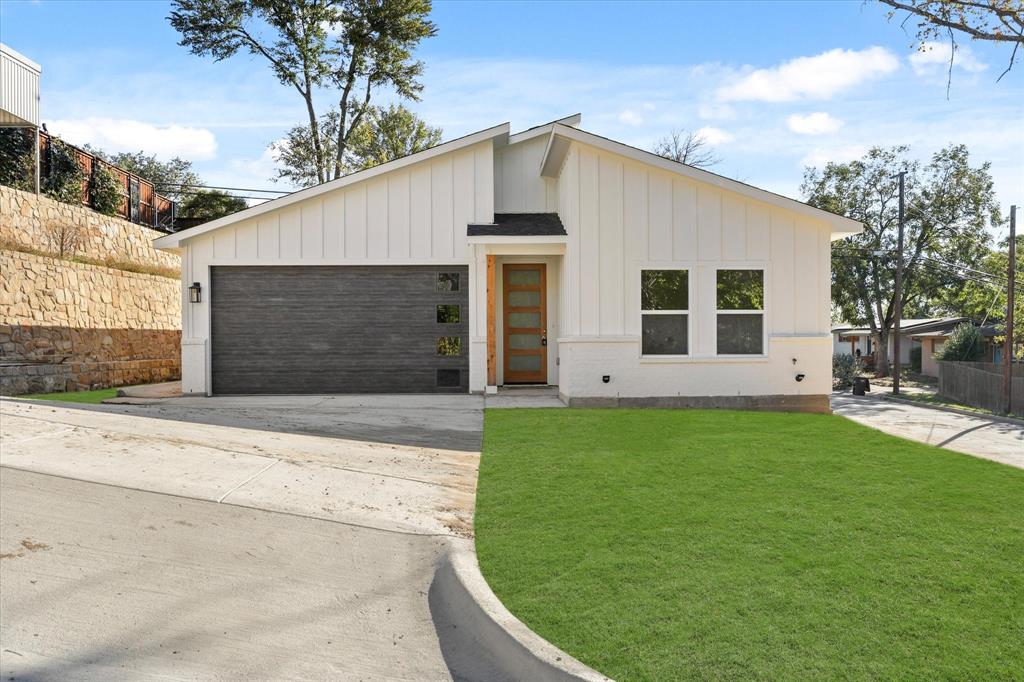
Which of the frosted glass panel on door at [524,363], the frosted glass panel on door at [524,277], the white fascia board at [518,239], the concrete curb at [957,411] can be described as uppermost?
the white fascia board at [518,239]

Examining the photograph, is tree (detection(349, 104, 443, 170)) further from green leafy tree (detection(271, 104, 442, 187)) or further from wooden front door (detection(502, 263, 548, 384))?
wooden front door (detection(502, 263, 548, 384))

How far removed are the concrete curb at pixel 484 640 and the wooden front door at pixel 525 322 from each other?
967 cm

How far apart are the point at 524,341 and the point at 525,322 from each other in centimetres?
38

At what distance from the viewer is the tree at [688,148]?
30.8 metres

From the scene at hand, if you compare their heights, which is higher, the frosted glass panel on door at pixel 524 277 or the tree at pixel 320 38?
the tree at pixel 320 38

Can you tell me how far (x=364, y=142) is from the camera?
30.9m

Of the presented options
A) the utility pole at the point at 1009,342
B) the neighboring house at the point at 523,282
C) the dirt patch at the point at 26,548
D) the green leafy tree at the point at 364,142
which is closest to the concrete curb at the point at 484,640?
the dirt patch at the point at 26,548

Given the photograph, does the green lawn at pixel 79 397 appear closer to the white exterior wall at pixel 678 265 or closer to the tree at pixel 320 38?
the white exterior wall at pixel 678 265

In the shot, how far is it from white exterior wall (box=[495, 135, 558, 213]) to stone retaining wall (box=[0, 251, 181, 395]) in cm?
925

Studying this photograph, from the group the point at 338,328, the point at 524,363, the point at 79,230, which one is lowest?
the point at 524,363

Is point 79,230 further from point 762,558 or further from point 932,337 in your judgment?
point 932,337

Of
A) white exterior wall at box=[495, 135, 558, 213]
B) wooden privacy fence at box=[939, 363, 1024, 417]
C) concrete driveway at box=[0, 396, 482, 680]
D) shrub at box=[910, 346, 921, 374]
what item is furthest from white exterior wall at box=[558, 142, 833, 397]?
shrub at box=[910, 346, 921, 374]

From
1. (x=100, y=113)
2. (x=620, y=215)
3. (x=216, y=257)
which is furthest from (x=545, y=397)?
(x=100, y=113)

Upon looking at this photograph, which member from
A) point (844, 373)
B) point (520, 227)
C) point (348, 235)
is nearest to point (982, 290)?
point (844, 373)
